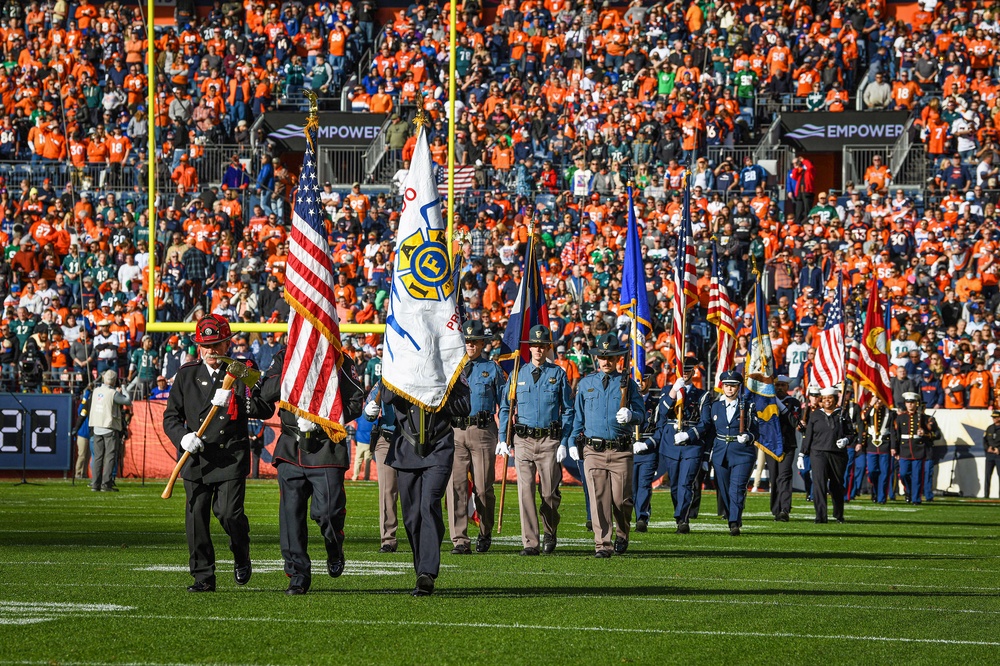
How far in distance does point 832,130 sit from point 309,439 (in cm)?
2631

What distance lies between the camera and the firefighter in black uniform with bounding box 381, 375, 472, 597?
10484 mm

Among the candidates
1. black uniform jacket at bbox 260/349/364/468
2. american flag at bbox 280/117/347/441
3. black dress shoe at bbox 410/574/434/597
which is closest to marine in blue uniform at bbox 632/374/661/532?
american flag at bbox 280/117/347/441

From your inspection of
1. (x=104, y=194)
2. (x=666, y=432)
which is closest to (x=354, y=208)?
(x=104, y=194)

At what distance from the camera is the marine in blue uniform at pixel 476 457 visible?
14.5m

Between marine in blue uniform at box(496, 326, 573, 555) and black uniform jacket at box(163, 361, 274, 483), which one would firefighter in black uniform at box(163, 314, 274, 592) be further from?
marine in blue uniform at box(496, 326, 573, 555)

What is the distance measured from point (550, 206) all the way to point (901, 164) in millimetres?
7296

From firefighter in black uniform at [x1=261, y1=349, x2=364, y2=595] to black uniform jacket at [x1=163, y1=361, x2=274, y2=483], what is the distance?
222mm

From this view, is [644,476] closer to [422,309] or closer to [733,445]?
[733,445]

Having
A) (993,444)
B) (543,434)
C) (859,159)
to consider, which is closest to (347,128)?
(859,159)

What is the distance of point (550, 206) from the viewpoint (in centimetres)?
3259

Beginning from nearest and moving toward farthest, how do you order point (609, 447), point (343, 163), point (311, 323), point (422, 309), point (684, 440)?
point (311, 323) < point (422, 309) < point (609, 447) < point (684, 440) < point (343, 163)

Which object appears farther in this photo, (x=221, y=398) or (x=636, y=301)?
(x=636, y=301)

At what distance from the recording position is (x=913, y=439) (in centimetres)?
2541

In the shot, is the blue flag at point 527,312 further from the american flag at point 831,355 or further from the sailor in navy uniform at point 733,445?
the american flag at point 831,355
